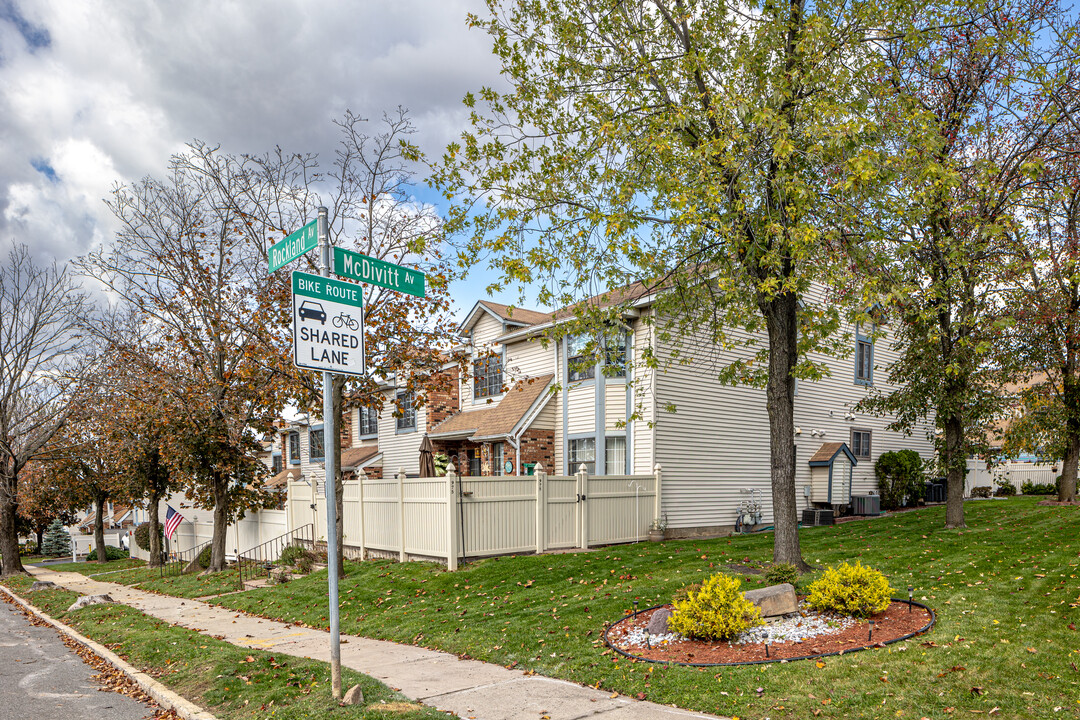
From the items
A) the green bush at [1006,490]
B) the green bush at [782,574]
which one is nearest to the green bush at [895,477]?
the green bush at [1006,490]

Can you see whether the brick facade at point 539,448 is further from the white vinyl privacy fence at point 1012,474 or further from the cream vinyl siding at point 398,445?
the white vinyl privacy fence at point 1012,474

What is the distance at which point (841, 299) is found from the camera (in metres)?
10.4

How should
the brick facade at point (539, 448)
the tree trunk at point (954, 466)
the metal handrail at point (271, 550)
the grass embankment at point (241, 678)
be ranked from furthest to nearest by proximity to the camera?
the brick facade at point (539, 448) < the metal handrail at point (271, 550) < the tree trunk at point (954, 466) < the grass embankment at point (241, 678)

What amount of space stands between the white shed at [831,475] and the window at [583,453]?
8.12 m

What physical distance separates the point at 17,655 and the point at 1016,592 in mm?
13977

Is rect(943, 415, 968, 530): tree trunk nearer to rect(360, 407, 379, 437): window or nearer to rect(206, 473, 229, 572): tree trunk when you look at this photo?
rect(206, 473, 229, 572): tree trunk

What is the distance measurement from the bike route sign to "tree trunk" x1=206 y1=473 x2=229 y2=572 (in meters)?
16.5

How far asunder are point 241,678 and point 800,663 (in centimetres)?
578

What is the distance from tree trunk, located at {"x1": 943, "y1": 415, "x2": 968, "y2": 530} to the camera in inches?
622

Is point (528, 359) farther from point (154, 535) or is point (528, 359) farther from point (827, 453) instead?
point (154, 535)

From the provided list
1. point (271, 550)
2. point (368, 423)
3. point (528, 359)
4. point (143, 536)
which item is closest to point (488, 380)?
point (528, 359)

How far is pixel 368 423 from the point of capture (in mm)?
31594

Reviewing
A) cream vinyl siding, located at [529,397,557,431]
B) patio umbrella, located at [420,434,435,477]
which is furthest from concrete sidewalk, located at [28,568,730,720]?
cream vinyl siding, located at [529,397,557,431]

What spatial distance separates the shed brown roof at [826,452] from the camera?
76.2ft
